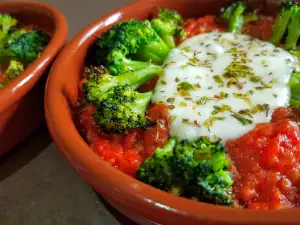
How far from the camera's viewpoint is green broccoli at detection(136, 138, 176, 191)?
1293 mm

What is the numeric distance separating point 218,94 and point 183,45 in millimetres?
400

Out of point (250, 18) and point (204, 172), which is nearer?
point (204, 172)

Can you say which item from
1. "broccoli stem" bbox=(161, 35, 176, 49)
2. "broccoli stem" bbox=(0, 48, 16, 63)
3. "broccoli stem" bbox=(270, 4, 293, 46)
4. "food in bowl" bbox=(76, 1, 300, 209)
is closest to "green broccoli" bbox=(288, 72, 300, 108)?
"food in bowl" bbox=(76, 1, 300, 209)

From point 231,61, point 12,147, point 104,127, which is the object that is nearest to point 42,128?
point 12,147

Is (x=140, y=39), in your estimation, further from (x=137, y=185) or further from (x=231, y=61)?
(x=137, y=185)

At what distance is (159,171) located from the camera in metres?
1.30

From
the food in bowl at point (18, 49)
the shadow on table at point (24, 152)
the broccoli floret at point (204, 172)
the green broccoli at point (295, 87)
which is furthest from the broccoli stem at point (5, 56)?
the green broccoli at point (295, 87)

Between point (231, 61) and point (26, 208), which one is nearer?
point (26, 208)

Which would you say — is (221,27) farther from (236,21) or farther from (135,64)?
(135,64)

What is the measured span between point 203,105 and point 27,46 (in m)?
0.95

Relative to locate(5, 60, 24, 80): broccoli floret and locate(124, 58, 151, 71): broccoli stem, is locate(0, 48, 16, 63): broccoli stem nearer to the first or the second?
locate(5, 60, 24, 80): broccoli floret

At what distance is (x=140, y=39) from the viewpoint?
6.13 feet

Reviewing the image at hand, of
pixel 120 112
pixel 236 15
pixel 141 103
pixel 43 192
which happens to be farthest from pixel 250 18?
pixel 43 192

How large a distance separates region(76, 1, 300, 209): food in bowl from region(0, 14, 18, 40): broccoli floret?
1.95 ft
